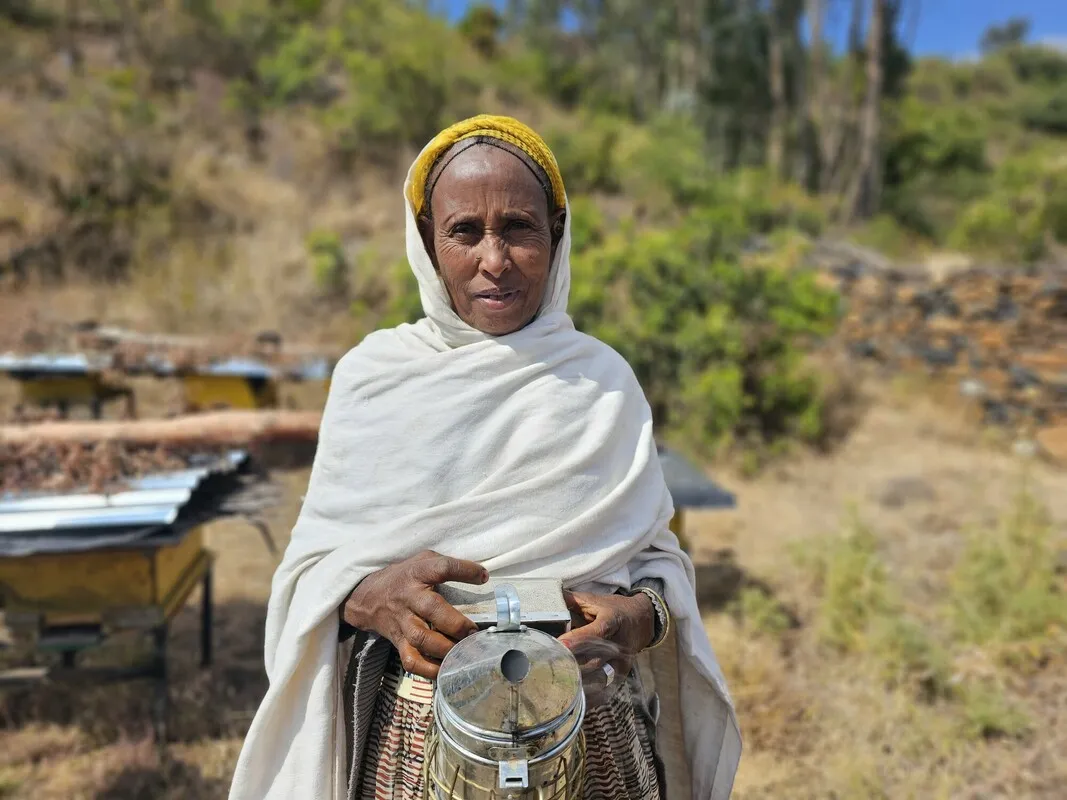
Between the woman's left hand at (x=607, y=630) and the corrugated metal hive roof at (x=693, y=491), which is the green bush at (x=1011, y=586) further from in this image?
the woman's left hand at (x=607, y=630)

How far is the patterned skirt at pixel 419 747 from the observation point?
1345 mm

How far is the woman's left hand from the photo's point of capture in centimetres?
125

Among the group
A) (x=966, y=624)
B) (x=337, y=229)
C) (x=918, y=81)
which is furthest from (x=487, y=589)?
(x=918, y=81)

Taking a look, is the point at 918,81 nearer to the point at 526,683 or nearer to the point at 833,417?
the point at 833,417

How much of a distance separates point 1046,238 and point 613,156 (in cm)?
669

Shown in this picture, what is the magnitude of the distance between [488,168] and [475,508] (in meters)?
0.65

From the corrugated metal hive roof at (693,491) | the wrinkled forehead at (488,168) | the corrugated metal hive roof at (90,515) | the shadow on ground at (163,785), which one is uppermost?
the wrinkled forehead at (488,168)

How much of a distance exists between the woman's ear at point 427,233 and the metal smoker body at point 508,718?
2.70 ft

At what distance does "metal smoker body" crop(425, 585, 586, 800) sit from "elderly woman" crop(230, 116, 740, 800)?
0.68 ft

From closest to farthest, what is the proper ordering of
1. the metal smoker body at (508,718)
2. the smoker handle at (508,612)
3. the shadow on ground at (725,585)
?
1. the metal smoker body at (508,718)
2. the smoker handle at (508,612)
3. the shadow on ground at (725,585)

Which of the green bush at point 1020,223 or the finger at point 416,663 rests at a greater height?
the green bush at point 1020,223

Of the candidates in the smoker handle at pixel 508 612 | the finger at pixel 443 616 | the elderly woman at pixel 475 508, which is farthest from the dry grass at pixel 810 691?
the smoker handle at pixel 508 612

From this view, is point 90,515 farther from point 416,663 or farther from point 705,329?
point 705,329

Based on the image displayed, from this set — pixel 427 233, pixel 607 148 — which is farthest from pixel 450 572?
pixel 607 148
